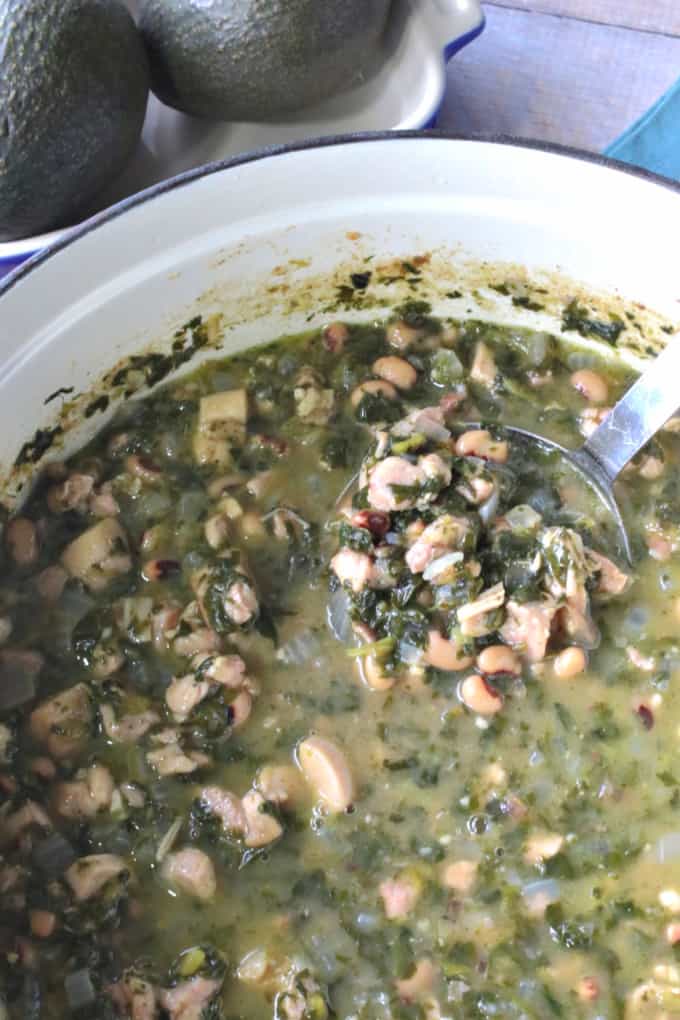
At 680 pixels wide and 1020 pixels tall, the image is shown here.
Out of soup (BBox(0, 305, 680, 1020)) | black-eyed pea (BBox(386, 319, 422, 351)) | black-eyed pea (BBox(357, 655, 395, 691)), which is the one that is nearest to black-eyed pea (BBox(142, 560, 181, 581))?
soup (BBox(0, 305, 680, 1020))

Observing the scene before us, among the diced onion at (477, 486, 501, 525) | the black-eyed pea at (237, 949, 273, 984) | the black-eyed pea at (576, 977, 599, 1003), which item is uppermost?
the diced onion at (477, 486, 501, 525)

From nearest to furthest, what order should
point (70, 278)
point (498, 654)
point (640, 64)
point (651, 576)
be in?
point (70, 278), point (498, 654), point (651, 576), point (640, 64)

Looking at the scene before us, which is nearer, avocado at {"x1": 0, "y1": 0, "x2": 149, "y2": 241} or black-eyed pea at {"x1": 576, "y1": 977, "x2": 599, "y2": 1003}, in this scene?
black-eyed pea at {"x1": 576, "y1": 977, "x2": 599, "y2": 1003}

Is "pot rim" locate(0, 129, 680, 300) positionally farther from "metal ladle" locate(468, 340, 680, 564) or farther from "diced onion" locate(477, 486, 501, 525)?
"diced onion" locate(477, 486, 501, 525)

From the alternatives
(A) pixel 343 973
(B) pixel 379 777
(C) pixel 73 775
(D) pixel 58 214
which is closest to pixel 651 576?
(B) pixel 379 777

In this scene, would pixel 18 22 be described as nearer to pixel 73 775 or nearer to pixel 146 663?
pixel 146 663
